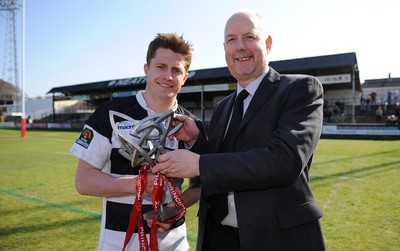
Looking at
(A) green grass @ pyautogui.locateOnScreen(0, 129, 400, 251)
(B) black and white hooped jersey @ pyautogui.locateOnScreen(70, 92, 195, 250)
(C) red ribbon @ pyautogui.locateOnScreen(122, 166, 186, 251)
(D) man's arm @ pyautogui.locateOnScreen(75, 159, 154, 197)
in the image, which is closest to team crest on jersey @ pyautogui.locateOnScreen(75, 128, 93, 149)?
(B) black and white hooped jersey @ pyautogui.locateOnScreen(70, 92, 195, 250)

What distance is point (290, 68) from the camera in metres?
25.5

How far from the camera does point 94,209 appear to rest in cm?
503

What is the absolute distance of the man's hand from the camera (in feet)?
4.82

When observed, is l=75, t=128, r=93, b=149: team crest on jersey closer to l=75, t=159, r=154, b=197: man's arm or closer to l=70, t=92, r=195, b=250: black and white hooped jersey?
l=70, t=92, r=195, b=250: black and white hooped jersey

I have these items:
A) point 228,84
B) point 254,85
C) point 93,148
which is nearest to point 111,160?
point 93,148

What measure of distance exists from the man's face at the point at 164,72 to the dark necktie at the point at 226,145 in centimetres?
48

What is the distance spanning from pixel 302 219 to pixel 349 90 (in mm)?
30440

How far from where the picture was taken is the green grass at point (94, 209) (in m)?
3.74

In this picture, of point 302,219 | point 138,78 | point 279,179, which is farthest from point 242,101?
point 138,78

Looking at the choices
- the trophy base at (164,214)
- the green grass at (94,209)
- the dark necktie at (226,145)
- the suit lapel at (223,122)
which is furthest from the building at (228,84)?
the trophy base at (164,214)

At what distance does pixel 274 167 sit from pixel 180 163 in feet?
1.38

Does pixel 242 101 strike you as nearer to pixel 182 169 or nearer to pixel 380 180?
pixel 182 169

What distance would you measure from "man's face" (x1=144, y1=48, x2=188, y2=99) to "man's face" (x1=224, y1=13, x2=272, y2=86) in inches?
15.5

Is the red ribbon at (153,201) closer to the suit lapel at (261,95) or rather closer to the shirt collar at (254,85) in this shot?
the suit lapel at (261,95)
